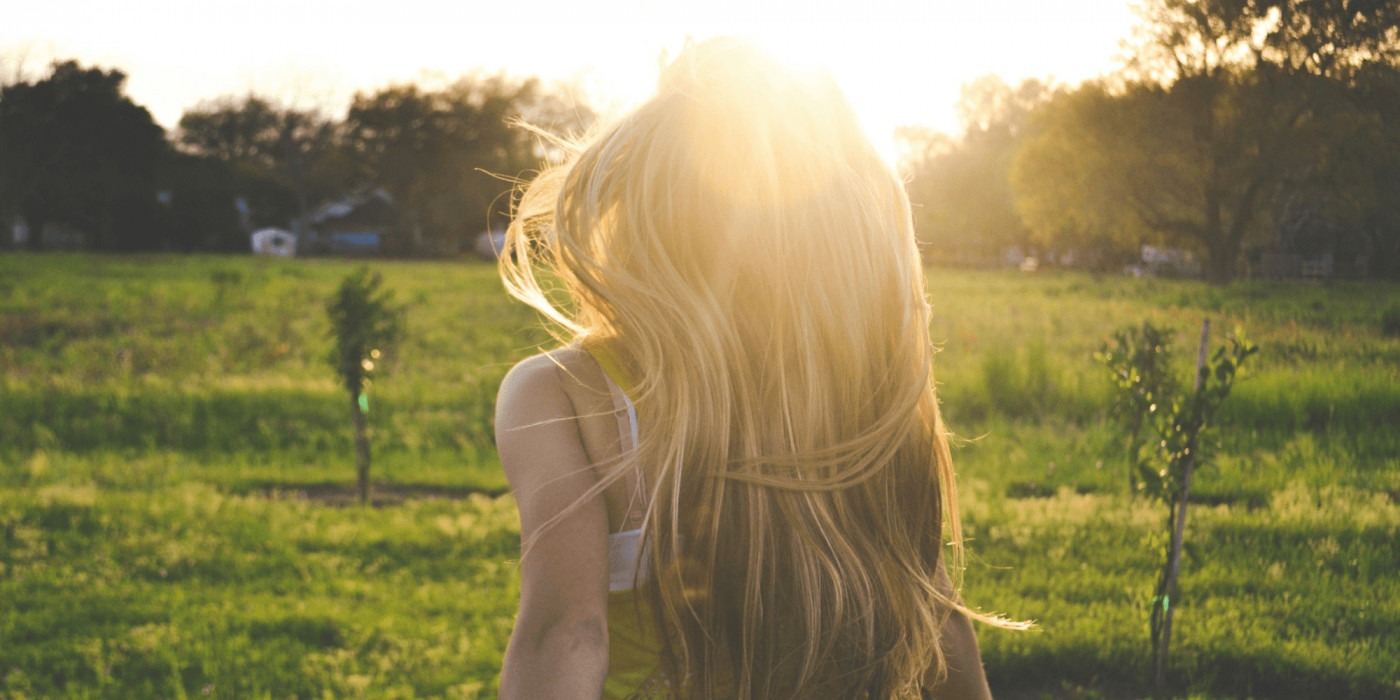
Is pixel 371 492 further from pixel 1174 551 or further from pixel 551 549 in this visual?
pixel 551 549

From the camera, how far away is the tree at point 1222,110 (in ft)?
13.4

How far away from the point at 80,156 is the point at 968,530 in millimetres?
44107

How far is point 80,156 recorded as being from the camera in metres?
40.2

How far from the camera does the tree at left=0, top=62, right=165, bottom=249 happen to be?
118 feet

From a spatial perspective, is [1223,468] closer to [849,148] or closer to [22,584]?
[849,148]

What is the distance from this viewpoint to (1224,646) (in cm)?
438

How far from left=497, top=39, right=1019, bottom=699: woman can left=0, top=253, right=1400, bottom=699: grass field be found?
0.76 meters

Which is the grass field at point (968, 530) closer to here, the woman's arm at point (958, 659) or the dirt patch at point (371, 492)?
the dirt patch at point (371, 492)

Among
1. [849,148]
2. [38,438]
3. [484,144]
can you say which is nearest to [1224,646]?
[849,148]

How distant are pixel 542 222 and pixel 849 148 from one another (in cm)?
59

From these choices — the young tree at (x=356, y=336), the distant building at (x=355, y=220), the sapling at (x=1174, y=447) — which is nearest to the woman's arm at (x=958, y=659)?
the sapling at (x=1174, y=447)

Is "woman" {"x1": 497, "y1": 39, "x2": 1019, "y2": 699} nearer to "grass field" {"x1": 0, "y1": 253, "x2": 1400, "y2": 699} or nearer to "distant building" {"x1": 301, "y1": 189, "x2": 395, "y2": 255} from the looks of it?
"grass field" {"x1": 0, "y1": 253, "x2": 1400, "y2": 699}

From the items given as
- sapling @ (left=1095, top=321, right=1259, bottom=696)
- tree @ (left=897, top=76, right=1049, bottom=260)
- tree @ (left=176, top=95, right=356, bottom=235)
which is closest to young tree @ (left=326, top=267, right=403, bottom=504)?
tree @ (left=897, top=76, right=1049, bottom=260)

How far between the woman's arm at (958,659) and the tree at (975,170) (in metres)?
0.91
